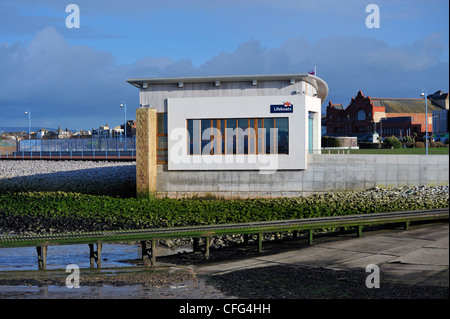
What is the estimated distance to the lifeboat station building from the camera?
29.1 metres

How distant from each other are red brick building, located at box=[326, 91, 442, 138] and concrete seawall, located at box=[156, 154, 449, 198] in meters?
80.9

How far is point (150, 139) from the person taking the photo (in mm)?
29562

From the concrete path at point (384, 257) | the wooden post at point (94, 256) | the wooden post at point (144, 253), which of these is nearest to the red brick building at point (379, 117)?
the concrete path at point (384, 257)

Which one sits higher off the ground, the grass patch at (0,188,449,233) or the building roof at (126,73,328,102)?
the building roof at (126,73,328,102)

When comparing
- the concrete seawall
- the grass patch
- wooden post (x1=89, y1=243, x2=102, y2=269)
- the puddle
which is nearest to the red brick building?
the concrete seawall

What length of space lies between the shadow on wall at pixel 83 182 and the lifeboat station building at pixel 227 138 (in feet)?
22.2

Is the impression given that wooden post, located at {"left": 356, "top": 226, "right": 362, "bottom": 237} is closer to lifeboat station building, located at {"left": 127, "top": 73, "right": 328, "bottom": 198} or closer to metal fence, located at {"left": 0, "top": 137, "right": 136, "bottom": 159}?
lifeboat station building, located at {"left": 127, "top": 73, "right": 328, "bottom": 198}

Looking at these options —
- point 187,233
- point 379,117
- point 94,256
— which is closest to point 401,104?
point 379,117

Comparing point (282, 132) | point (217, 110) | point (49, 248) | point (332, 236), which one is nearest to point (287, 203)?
point (282, 132)

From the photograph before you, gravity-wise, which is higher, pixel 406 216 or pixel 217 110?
pixel 217 110

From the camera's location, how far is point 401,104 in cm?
12100

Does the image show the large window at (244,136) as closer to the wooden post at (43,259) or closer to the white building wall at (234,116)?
the white building wall at (234,116)

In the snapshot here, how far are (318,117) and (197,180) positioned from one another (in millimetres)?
8750
